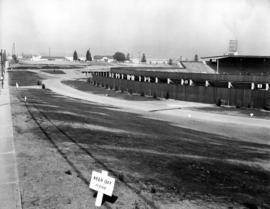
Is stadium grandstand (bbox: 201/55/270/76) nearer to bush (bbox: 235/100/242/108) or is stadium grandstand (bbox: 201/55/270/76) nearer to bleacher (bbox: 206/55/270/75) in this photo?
bleacher (bbox: 206/55/270/75)

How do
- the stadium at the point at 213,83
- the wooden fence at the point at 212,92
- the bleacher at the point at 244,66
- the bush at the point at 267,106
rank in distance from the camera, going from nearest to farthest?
the bush at the point at 267,106
the wooden fence at the point at 212,92
the stadium at the point at 213,83
the bleacher at the point at 244,66

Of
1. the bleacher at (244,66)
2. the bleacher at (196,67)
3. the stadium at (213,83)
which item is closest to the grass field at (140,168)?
the stadium at (213,83)

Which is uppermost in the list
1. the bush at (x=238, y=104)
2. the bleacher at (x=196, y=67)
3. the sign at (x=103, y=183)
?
the bleacher at (x=196, y=67)

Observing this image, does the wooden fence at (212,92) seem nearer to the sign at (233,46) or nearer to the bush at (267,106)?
the bush at (267,106)

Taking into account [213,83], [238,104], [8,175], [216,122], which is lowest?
[216,122]

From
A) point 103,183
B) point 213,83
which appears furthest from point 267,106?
point 103,183

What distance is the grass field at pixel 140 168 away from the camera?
28.7ft

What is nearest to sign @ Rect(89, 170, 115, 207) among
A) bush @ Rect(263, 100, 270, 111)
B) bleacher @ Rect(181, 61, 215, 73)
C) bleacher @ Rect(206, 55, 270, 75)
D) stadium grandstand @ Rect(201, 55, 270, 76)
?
bush @ Rect(263, 100, 270, 111)

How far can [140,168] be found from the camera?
11195 mm

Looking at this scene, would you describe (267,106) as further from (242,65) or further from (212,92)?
(242,65)

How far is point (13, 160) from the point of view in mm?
11133

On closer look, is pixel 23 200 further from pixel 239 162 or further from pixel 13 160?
pixel 239 162

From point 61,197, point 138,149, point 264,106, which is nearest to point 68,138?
point 138,149

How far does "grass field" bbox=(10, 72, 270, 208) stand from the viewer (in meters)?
8.73
